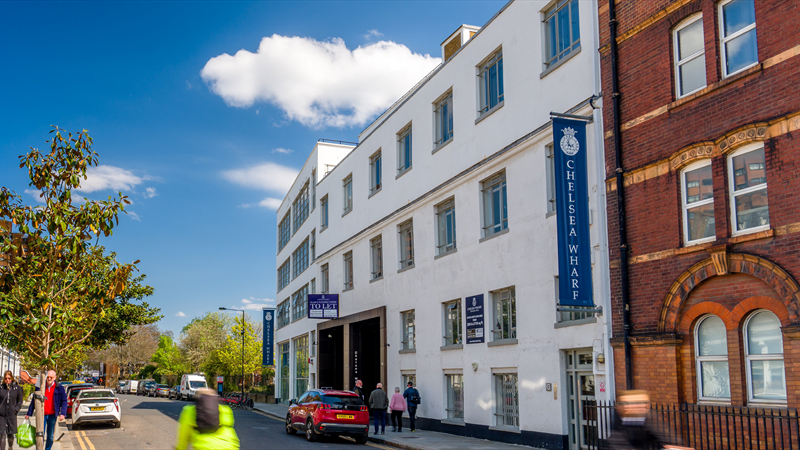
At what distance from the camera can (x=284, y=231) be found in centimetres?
5409

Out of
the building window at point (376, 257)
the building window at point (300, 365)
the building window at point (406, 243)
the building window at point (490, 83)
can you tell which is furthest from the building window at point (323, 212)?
the building window at point (490, 83)

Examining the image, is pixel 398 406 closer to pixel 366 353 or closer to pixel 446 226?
pixel 446 226

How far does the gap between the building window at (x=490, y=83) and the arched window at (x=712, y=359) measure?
9639 mm

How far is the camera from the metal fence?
36.4 ft

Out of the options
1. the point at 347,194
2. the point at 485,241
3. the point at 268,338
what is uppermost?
the point at 347,194

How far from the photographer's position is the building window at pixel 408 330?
26031 millimetres

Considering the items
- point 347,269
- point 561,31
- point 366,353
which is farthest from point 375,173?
point 561,31

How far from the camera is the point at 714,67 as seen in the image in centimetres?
1323

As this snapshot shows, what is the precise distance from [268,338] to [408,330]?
89.0ft

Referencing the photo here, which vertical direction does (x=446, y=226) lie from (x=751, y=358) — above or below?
above

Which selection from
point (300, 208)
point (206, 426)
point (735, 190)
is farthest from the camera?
point (300, 208)

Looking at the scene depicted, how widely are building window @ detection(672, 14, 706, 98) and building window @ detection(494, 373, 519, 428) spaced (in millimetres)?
9028

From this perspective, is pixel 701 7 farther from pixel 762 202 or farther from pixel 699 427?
pixel 699 427

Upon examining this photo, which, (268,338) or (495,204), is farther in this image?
(268,338)
